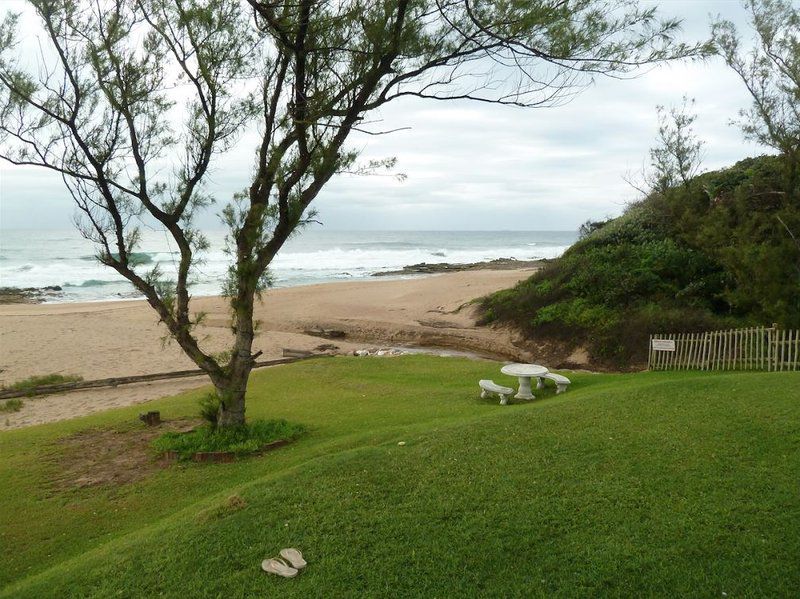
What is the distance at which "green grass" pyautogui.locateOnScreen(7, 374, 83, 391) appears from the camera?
1464 cm

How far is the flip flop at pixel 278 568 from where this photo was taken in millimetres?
4543

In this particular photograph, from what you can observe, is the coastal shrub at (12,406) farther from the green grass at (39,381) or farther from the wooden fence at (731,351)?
the wooden fence at (731,351)

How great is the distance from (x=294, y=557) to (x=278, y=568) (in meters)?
0.16

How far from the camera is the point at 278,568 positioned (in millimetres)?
4598

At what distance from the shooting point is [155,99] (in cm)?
849

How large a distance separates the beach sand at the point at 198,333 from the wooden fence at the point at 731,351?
17.0ft

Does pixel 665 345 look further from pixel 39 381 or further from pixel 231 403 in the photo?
pixel 39 381

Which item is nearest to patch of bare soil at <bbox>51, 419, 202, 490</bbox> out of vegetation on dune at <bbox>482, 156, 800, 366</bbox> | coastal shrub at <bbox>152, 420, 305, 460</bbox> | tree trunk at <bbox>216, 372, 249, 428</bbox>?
coastal shrub at <bbox>152, 420, 305, 460</bbox>

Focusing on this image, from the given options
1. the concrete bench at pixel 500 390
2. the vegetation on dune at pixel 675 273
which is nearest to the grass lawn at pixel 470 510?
the concrete bench at pixel 500 390

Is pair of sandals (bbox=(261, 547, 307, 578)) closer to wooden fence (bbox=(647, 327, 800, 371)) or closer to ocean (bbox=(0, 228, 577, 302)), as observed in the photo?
wooden fence (bbox=(647, 327, 800, 371))

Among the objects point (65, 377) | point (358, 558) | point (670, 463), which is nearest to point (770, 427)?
point (670, 463)

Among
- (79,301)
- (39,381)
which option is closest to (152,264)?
(79,301)

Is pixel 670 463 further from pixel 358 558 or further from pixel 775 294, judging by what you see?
pixel 775 294

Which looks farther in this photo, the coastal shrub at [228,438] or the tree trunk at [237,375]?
the tree trunk at [237,375]
